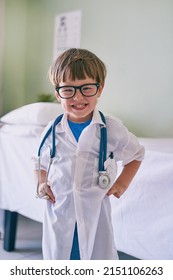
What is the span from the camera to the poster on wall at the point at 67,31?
2143 millimetres

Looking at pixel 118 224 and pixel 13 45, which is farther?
pixel 13 45

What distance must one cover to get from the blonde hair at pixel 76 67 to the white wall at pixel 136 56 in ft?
3.57

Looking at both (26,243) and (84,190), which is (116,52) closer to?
(26,243)

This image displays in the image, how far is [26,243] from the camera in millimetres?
1580

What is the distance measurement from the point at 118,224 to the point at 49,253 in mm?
333

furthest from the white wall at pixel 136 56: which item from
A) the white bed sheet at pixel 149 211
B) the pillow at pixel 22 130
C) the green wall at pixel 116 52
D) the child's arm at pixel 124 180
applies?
the child's arm at pixel 124 180

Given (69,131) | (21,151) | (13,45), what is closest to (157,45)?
(21,151)

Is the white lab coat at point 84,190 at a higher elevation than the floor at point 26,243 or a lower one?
higher

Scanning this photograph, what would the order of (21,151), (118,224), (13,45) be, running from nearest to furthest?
(118,224) < (21,151) < (13,45)

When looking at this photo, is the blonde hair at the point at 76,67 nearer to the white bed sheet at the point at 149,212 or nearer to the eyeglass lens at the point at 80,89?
the eyeglass lens at the point at 80,89

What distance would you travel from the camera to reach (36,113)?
1.49 m
